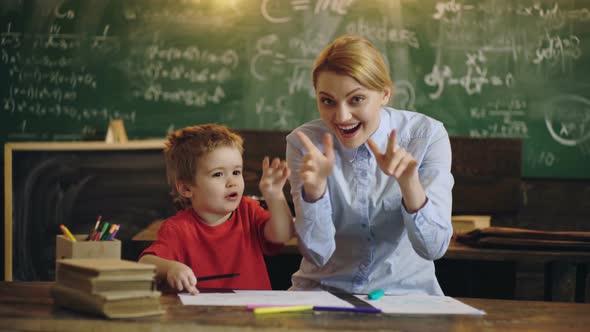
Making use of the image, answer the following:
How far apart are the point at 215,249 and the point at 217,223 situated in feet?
0.26

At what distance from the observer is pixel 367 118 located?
6.57ft

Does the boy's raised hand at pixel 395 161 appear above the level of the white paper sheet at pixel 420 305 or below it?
above

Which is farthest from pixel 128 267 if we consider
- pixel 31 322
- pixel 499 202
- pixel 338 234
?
pixel 499 202

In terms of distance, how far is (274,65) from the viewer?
525 centimetres

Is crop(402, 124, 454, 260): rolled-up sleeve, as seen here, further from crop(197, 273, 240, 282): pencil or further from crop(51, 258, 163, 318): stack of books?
crop(51, 258, 163, 318): stack of books

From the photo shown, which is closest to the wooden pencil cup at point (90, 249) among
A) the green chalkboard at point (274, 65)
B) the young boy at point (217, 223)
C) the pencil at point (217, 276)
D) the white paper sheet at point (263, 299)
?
the young boy at point (217, 223)

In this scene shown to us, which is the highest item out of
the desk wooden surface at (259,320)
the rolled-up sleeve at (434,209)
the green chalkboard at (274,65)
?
the green chalkboard at (274,65)

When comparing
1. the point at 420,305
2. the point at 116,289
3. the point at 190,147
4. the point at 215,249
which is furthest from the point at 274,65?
the point at 116,289

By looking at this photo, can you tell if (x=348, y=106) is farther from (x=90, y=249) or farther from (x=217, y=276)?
(x=90, y=249)

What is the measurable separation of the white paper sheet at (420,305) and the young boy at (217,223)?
359 millimetres

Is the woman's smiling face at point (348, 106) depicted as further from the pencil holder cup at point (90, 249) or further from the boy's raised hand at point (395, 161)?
the pencil holder cup at point (90, 249)

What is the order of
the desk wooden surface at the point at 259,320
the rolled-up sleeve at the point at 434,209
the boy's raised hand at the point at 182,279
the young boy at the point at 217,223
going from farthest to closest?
the young boy at the point at 217,223
the rolled-up sleeve at the point at 434,209
the boy's raised hand at the point at 182,279
the desk wooden surface at the point at 259,320

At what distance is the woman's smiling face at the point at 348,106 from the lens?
6.44ft

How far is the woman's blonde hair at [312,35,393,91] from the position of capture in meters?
1.96
